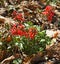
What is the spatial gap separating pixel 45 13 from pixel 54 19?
58cm

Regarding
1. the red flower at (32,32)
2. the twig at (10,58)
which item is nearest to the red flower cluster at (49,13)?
the red flower at (32,32)

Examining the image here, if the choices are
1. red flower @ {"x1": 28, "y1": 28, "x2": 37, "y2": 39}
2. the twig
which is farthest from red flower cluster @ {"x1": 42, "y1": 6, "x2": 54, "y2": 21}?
the twig

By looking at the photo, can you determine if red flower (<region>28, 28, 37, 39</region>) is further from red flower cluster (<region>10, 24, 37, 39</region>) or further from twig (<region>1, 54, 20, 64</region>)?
twig (<region>1, 54, 20, 64</region>)

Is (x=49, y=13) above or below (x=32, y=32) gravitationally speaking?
A: below

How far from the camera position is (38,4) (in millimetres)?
7422

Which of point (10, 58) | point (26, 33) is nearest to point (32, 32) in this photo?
point (26, 33)

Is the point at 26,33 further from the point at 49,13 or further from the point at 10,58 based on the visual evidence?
the point at 49,13

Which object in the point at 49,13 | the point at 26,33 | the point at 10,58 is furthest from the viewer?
the point at 49,13

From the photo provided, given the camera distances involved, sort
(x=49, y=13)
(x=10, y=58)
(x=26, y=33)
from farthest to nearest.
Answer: (x=49, y=13) < (x=26, y=33) < (x=10, y=58)

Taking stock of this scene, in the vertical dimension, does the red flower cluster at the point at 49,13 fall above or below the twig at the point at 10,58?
above

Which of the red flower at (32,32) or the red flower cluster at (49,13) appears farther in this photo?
the red flower cluster at (49,13)

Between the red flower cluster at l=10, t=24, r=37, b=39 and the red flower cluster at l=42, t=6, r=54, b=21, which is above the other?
the red flower cluster at l=10, t=24, r=37, b=39

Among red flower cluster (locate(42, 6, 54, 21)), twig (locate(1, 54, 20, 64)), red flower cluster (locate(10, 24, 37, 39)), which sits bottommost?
twig (locate(1, 54, 20, 64))

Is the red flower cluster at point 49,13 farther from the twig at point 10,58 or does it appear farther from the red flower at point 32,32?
the twig at point 10,58
